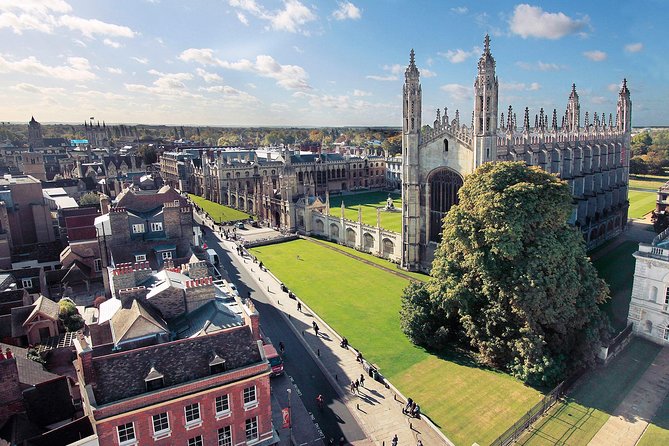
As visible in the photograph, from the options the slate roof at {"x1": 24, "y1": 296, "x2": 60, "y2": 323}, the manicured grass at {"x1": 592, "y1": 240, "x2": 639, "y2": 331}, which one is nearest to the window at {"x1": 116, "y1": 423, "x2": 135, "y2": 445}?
the slate roof at {"x1": 24, "y1": 296, "x2": 60, "y2": 323}

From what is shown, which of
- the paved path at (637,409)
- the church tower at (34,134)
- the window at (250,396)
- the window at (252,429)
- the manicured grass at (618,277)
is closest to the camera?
the window at (250,396)

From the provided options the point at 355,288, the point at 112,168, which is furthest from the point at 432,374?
the point at 112,168

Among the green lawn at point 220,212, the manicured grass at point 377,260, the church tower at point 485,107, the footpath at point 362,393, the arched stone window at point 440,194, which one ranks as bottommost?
the footpath at point 362,393

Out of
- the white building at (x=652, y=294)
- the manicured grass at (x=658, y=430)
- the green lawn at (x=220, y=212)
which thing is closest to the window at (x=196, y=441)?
the manicured grass at (x=658, y=430)

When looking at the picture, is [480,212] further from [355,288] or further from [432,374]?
[355,288]

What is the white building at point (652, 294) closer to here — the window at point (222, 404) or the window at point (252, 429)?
the window at point (252, 429)

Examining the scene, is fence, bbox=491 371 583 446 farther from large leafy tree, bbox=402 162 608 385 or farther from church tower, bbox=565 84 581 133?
church tower, bbox=565 84 581 133

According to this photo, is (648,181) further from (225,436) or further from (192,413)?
(192,413)
